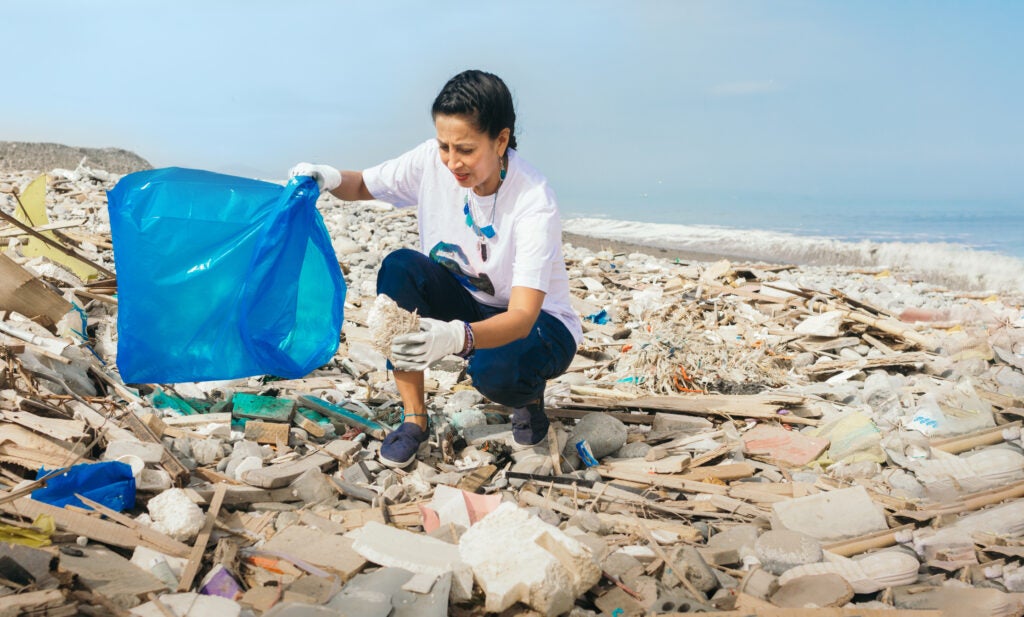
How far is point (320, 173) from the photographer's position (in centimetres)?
347

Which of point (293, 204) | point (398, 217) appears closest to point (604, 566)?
point (293, 204)

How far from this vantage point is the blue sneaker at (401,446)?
10.5 ft

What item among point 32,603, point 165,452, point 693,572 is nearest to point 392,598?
point 32,603

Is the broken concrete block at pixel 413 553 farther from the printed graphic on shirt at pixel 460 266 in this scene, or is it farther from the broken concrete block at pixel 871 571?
the printed graphic on shirt at pixel 460 266

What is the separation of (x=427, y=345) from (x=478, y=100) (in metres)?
1.01

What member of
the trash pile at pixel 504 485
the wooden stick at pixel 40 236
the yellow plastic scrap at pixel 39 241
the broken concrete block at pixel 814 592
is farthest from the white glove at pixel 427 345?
the yellow plastic scrap at pixel 39 241

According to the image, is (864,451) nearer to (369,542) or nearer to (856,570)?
(856,570)

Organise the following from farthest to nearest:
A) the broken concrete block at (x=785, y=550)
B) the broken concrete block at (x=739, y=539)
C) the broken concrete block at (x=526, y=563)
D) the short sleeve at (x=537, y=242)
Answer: the short sleeve at (x=537, y=242) < the broken concrete block at (x=739, y=539) < the broken concrete block at (x=785, y=550) < the broken concrete block at (x=526, y=563)

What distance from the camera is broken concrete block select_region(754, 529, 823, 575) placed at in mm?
2502

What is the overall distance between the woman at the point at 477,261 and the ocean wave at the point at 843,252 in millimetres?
14578

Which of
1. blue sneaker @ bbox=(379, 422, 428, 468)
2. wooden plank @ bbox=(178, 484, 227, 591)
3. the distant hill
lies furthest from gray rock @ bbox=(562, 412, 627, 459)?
the distant hill

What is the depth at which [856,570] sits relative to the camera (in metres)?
2.48

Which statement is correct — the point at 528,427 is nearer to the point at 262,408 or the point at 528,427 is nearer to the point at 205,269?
the point at 262,408

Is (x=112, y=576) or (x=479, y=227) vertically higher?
(x=479, y=227)
